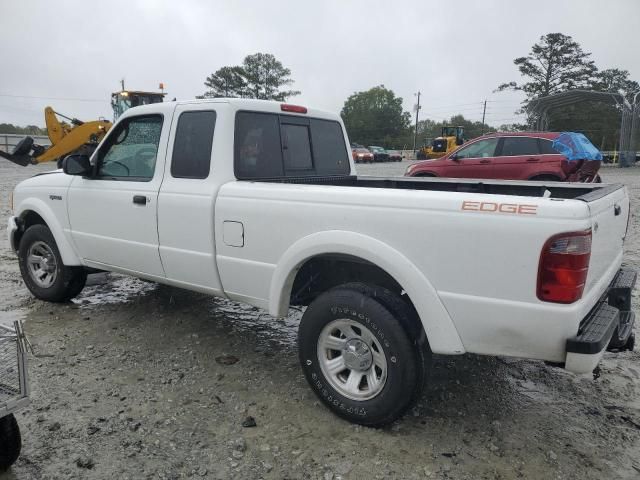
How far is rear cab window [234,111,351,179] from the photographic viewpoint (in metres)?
3.78

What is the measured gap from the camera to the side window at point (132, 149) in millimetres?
4125

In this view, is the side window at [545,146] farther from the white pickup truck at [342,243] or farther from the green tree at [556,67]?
the green tree at [556,67]

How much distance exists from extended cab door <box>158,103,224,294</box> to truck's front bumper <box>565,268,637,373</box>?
2.29 meters

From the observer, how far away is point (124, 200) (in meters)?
4.15

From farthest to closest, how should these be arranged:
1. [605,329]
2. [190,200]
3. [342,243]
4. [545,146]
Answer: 1. [545,146]
2. [190,200]
3. [342,243]
4. [605,329]

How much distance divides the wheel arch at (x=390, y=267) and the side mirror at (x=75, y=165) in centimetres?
220

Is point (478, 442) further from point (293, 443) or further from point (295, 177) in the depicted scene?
point (295, 177)

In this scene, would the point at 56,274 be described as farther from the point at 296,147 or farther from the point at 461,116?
the point at 461,116

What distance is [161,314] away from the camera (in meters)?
4.93

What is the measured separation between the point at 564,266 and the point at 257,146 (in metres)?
2.35

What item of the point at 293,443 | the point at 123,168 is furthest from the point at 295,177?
the point at 293,443

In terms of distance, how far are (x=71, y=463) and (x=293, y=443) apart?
1.17m

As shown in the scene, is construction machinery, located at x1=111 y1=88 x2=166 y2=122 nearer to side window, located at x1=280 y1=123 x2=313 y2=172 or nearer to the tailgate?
side window, located at x1=280 y1=123 x2=313 y2=172

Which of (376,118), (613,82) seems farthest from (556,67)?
(376,118)
